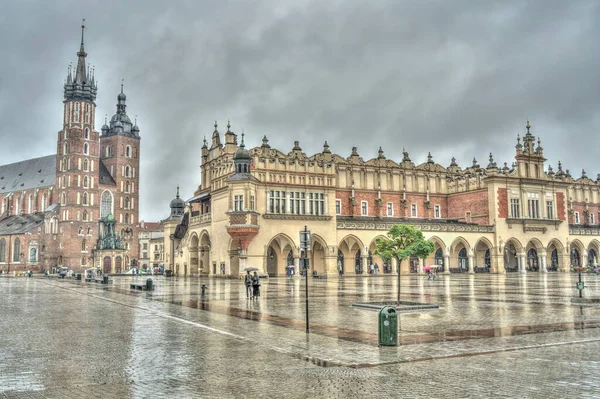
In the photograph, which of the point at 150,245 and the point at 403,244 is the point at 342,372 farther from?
the point at 150,245

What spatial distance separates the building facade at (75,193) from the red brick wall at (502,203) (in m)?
64.7

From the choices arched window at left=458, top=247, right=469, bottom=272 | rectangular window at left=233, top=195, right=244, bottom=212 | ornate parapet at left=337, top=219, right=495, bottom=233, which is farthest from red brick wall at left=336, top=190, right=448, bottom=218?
rectangular window at left=233, top=195, right=244, bottom=212

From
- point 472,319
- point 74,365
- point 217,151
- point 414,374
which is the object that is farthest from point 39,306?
point 217,151

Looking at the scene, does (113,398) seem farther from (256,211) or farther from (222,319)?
(256,211)

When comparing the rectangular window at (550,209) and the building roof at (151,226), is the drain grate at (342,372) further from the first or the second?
the building roof at (151,226)

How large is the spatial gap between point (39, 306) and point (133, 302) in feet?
13.7

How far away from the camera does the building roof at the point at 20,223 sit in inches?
4574

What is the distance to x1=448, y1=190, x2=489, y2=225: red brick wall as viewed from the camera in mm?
70125

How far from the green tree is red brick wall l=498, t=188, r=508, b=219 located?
47815 mm

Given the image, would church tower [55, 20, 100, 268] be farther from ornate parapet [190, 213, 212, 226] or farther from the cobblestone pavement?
the cobblestone pavement

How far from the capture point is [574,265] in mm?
77625

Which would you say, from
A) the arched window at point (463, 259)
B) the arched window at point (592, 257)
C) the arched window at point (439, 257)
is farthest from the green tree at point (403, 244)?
the arched window at point (592, 257)

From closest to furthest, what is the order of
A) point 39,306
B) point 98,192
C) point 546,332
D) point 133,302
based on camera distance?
point 546,332
point 39,306
point 133,302
point 98,192

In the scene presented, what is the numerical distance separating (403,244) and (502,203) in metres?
49.4
